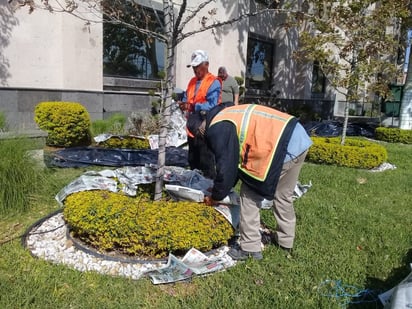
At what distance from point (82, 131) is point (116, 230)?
4.96 metres

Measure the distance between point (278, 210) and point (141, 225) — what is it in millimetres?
1219

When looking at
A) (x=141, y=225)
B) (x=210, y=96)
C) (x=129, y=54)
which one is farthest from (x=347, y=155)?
(x=129, y=54)

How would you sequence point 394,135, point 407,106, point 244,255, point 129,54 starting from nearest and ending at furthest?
point 244,255 → point 129,54 → point 394,135 → point 407,106

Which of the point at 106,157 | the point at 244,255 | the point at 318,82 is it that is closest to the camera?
the point at 244,255

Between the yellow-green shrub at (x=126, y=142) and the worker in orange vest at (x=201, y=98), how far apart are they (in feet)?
8.94

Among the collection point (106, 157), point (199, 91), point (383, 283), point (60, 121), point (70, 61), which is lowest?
point (383, 283)

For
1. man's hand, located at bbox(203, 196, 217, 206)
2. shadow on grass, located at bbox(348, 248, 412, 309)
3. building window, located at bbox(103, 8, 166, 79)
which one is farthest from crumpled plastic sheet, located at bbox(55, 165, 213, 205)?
building window, located at bbox(103, 8, 166, 79)

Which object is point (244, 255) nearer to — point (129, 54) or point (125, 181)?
point (125, 181)

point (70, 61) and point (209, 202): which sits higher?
point (70, 61)

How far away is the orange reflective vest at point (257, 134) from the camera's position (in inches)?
114

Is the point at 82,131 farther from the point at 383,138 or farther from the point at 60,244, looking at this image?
the point at 383,138

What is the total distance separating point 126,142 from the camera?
7.30m

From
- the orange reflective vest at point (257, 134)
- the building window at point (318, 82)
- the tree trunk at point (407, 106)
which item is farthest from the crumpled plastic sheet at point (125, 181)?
the building window at point (318, 82)

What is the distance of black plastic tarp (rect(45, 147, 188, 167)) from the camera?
5918mm
